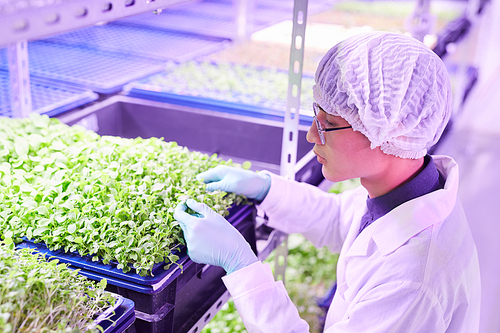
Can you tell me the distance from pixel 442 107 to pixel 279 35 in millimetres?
2802

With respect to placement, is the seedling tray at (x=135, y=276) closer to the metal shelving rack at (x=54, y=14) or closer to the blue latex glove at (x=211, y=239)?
the blue latex glove at (x=211, y=239)

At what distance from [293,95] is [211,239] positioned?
23.9 inches

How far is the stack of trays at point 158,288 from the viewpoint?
2.97 feet

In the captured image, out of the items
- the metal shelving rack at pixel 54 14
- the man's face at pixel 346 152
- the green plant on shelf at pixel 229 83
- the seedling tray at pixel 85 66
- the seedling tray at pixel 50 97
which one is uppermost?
the metal shelving rack at pixel 54 14

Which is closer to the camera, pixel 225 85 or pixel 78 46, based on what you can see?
pixel 225 85

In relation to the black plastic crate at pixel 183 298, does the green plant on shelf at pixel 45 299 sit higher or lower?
higher

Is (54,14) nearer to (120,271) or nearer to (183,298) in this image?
(120,271)

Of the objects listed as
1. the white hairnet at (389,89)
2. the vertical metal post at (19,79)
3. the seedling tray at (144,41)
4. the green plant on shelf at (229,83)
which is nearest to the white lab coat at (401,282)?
the white hairnet at (389,89)

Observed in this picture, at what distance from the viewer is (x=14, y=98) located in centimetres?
174

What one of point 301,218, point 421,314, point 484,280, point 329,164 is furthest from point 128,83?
point 484,280

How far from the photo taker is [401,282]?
38.9 inches

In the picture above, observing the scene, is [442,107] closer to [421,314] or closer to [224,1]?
[421,314]

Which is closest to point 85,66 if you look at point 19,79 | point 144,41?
point 144,41

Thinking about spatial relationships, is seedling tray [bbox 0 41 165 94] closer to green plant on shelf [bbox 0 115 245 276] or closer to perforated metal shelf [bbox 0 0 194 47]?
green plant on shelf [bbox 0 115 245 276]
